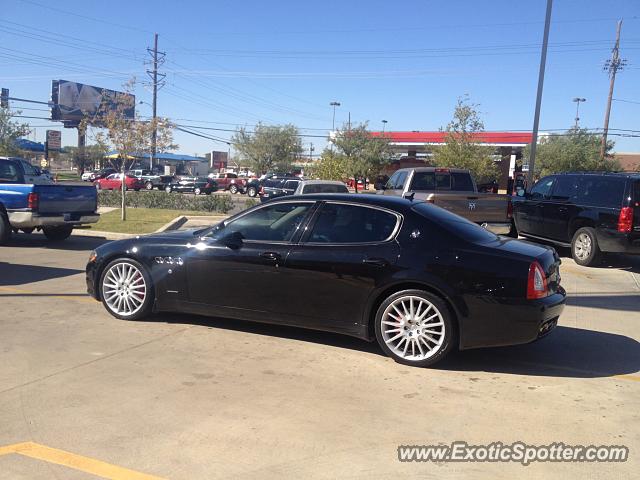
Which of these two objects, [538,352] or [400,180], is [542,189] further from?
[538,352]

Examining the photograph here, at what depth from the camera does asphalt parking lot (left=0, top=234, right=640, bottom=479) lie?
136 inches

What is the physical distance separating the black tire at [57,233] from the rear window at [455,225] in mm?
9697

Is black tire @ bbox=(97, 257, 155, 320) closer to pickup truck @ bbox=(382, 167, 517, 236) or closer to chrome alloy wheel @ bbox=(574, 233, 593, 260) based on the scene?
pickup truck @ bbox=(382, 167, 517, 236)

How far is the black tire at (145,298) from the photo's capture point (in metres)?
6.17

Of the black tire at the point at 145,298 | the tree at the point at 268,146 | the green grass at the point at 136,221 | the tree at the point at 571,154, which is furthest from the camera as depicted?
the tree at the point at 268,146

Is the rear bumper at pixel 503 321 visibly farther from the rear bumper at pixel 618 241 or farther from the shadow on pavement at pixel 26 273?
the rear bumper at pixel 618 241

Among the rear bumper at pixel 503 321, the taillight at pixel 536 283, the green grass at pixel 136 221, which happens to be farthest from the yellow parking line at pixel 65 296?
the green grass at pixel 136 221

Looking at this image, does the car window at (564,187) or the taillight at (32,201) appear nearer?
the taillight at (32,201)

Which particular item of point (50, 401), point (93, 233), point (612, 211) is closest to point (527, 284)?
point (50, 401)

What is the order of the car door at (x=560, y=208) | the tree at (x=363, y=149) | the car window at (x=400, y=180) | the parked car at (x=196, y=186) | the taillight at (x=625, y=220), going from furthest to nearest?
the parked car at (x=196, y=186)
the tree at (x=363, y=149)
the car window at (x=400, y=180)
the car door at (x=560, y=208)
the taillight at (x=625, y=220)

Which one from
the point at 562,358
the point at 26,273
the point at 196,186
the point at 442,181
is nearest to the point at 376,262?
the point at 562,358

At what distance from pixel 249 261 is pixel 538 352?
9.75 feet

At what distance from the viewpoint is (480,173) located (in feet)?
95.8

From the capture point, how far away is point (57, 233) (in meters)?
13.0
